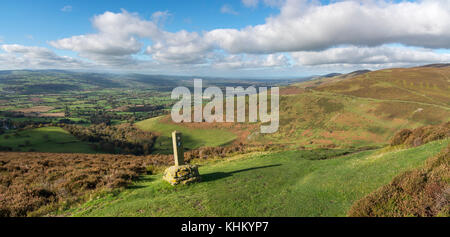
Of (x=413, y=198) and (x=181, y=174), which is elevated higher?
(x=413, y=198)

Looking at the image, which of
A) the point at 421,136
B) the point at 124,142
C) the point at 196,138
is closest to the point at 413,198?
the point at 421,136

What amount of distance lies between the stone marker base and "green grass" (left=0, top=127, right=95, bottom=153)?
38.4m

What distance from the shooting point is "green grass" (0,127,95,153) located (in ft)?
134

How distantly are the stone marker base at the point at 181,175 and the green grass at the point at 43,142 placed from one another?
1513 inches

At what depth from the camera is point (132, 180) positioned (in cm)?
1438

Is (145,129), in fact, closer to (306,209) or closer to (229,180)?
(229,180)

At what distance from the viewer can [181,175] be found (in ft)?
40.3

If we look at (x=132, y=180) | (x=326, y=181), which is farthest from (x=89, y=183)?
(x=326, y=181)

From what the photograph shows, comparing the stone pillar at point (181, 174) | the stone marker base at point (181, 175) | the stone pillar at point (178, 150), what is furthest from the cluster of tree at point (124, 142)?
the stone marker base at point (181, 175)

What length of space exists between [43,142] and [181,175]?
160 feet

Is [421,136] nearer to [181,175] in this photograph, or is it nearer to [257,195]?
[257,195]

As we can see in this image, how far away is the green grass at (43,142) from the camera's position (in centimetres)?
4091

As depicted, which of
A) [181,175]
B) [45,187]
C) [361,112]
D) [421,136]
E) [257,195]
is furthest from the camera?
[361,112]
